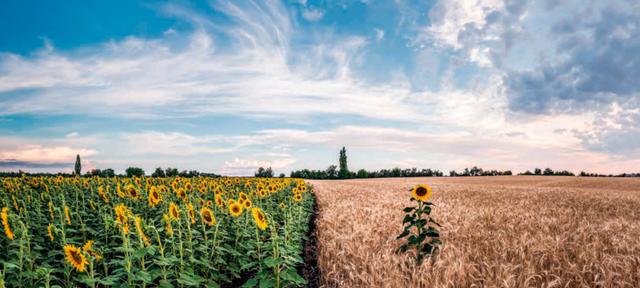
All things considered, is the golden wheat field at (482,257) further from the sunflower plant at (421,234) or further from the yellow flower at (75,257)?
the yellow flower at (75,257)

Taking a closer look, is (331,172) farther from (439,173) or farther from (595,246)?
(595,246)

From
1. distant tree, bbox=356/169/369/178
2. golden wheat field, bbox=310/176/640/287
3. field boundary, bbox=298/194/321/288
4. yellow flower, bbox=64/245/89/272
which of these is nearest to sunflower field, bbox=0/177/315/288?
yellow flower, bbox=64/245/89/272

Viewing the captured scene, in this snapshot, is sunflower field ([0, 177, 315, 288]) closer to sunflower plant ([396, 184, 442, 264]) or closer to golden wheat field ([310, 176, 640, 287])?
golden wheat field ([310, 176, 640, 287])

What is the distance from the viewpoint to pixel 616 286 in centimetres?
471

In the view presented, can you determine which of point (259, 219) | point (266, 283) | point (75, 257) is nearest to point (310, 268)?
point (259, 219)

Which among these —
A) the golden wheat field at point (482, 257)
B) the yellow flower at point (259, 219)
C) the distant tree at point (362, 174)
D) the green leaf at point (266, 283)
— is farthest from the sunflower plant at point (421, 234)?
the distant tree at point (362, 174)

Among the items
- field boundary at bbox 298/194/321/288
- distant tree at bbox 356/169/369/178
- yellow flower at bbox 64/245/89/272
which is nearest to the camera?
yellow flower at bbox 64/245/89/272

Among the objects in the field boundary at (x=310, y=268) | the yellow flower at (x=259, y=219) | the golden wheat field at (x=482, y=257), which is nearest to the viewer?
the golden wheat field at (x=482, y=257)

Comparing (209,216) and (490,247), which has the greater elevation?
(209,216)

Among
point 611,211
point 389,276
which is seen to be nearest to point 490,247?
point 389,276

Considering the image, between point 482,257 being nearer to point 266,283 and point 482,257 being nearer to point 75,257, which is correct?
point 266,283

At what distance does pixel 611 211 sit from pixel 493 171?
67037mm

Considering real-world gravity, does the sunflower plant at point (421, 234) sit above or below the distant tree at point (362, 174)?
below

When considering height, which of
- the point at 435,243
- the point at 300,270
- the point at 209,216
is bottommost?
the point at 300,270
